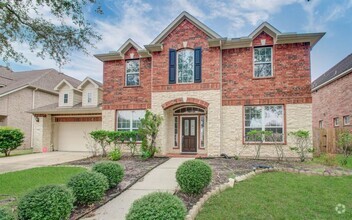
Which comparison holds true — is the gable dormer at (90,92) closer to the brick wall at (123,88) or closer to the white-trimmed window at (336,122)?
the brick wall at (123,88)

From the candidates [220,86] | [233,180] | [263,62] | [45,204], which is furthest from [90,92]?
[45,204]

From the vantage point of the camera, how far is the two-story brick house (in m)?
12.4

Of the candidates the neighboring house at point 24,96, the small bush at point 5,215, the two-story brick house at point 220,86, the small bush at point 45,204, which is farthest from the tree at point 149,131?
the neighboring house at point 24,96

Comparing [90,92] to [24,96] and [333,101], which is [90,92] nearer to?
[24,96]

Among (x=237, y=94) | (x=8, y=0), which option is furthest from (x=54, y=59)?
(x=237, y=94)

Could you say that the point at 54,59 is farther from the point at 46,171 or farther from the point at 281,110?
the point at 281,110

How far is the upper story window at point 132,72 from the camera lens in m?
14.9

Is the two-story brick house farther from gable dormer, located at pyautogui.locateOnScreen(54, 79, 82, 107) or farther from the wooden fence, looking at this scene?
gable dormer, located at pyautogui.locateOnScreen(54, 79, 82, 107)

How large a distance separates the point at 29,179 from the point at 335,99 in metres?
20.9

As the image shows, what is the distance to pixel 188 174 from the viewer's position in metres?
6.02

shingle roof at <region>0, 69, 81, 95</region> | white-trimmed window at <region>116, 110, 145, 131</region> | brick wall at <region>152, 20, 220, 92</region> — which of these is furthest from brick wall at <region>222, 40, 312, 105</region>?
shingle roof at <region>0, 69, 81, 95</region>

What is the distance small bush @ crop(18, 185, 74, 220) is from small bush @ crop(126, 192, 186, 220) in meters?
1.46

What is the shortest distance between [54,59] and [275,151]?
11.5 metres

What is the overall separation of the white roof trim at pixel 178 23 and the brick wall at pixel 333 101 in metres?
11.0
